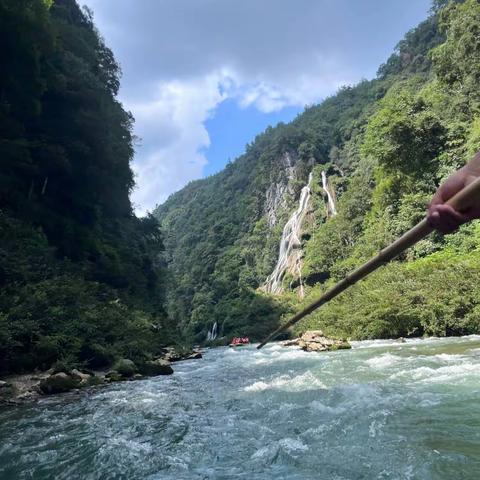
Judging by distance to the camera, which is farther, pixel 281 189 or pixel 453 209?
pixel 281 189

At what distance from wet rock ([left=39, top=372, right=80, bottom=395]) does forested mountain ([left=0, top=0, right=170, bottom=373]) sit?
1.19 meters

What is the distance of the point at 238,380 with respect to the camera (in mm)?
13391

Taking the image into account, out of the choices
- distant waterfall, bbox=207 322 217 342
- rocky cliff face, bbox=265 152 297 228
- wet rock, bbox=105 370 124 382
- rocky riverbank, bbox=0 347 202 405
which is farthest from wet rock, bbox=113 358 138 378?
rocky cliff face, bbox=265 152 297 228

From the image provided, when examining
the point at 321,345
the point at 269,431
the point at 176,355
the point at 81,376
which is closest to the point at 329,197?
the point at 176,355

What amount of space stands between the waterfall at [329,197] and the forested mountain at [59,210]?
46822mm

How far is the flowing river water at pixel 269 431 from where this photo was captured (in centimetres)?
499

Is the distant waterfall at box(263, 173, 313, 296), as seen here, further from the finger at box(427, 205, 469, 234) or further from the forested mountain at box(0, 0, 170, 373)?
the finger at box(427, 205, 469, 234)

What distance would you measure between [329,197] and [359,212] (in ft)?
60.1

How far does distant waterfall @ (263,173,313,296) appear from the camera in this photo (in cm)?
7275

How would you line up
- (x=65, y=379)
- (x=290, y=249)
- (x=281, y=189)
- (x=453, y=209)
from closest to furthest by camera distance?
(x=453, y=209) → (x=65, y=379) → (x=290, y=249) → (x=281, y=189)

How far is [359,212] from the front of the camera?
59.6 m

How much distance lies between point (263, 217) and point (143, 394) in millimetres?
90521

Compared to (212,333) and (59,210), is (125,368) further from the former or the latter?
(212,333)

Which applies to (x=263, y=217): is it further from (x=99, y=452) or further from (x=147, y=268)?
(x=99, y=452)
